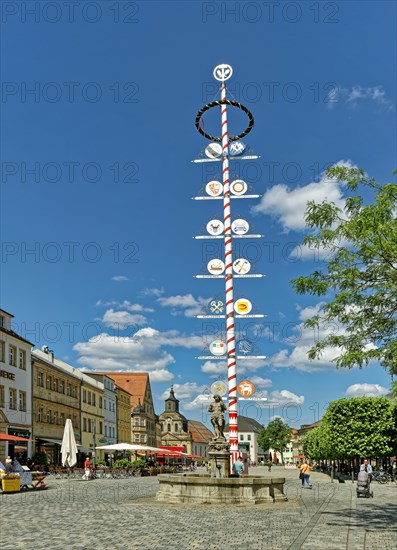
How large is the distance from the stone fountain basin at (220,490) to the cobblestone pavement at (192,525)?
1.99 ft

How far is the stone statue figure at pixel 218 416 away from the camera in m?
25.2

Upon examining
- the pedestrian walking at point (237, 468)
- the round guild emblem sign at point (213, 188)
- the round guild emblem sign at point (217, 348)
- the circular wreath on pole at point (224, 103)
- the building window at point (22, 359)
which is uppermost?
the circular wreath on pole at point (224, 103)

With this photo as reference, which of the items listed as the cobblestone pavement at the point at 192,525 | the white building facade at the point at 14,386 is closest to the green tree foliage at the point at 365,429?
the white building facade at the point at 14,386

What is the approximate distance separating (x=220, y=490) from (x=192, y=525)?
563 centimetres

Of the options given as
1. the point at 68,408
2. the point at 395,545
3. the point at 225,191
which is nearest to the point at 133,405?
the point at 68,408

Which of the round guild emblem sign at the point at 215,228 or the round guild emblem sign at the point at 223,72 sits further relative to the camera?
the round guild emblem sign at the point at 223,72

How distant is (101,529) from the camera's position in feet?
49.8

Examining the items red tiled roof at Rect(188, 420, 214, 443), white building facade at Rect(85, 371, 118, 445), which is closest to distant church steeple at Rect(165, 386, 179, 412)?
red tiled roof at Rect(188, 420, 214, 443)

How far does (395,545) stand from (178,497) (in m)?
11.0

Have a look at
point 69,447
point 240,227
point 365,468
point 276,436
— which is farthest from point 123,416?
point 240,227

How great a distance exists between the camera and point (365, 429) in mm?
49812

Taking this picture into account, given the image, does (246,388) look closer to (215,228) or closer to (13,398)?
(215,228)

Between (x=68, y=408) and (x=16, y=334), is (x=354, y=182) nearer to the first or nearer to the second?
(x=16, y=334)

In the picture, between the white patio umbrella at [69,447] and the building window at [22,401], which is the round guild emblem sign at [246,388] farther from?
the building window at [22,401]
